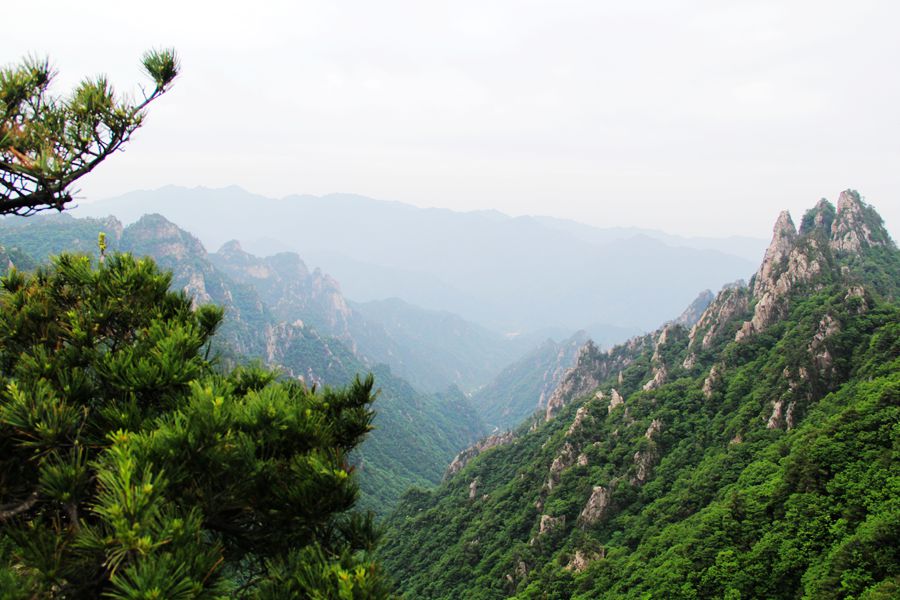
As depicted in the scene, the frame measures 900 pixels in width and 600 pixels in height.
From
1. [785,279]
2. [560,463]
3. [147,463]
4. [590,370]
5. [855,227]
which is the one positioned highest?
[855,227]

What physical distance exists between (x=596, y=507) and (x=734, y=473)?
900 centimetres

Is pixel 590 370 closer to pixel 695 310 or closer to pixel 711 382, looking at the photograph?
pixel 711 382

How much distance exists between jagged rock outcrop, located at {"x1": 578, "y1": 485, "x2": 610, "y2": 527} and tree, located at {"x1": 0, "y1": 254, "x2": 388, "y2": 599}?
2948 centimetres

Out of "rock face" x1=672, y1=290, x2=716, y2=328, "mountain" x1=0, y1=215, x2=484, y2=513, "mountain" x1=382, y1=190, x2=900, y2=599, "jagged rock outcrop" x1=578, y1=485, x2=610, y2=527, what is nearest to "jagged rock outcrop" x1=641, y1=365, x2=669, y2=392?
"mountain" x1=382, y1=190, x2=900, y2=599

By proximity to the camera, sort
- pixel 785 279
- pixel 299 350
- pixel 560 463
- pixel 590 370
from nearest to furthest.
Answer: pixel 560 463
pixel 785 279
pixel 590 370
pixel 299 350

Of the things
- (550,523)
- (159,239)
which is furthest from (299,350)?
(550,523)

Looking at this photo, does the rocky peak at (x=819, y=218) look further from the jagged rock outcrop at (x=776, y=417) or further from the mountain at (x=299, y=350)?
the mountain at (x=299, y=350)

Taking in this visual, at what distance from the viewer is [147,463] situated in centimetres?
348

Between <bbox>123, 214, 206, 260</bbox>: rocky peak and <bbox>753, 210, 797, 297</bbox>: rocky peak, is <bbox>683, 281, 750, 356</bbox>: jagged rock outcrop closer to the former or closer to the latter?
<bbox>753, 210, 797, 297</bbox>: rocky peak

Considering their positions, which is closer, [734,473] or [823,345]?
[734,473]

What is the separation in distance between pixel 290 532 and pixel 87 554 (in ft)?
5.40

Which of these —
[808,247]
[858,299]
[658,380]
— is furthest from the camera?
[658,380]

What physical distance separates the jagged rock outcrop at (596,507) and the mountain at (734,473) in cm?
10

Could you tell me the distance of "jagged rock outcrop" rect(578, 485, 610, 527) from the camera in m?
30.5
